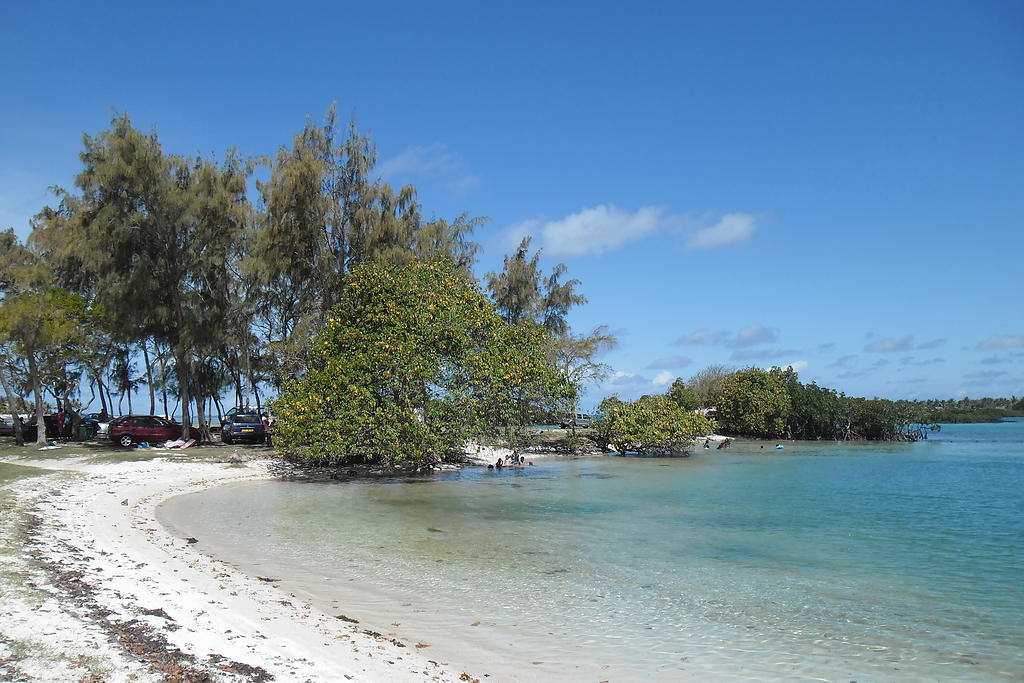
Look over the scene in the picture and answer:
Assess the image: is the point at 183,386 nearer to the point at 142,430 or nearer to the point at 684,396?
the point at 142,430

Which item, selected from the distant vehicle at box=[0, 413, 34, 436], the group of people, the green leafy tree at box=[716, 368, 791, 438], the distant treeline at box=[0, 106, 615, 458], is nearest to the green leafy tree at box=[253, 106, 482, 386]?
the distant treeline at box=[0, 106, 615, 458]

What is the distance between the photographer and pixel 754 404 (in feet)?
203

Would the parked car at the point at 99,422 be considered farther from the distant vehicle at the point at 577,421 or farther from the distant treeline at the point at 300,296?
the distant vehicle at the point at 577,421

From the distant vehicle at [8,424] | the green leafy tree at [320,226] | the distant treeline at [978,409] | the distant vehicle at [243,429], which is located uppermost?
the green leafy tree at [320,226]

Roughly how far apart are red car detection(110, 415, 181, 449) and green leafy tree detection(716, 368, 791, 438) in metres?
45.1

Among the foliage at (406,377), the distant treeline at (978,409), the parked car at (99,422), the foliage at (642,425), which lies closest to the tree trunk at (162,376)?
the parked car at (99,422)

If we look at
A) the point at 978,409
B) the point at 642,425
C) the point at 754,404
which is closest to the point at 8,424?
the point at 642,425

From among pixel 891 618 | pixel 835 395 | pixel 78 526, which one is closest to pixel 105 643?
pixel 78 526

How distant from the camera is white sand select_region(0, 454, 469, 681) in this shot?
21.6ft

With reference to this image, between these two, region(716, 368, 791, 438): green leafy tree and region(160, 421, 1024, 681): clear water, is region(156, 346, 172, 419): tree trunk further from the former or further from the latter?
region(716, 368, 791, 438): green leafy tree

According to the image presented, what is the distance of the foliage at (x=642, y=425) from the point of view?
38.9m

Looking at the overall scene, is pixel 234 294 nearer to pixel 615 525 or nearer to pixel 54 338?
pixel 54 338

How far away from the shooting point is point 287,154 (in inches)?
1314

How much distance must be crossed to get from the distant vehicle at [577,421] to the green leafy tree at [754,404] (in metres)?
27.3
